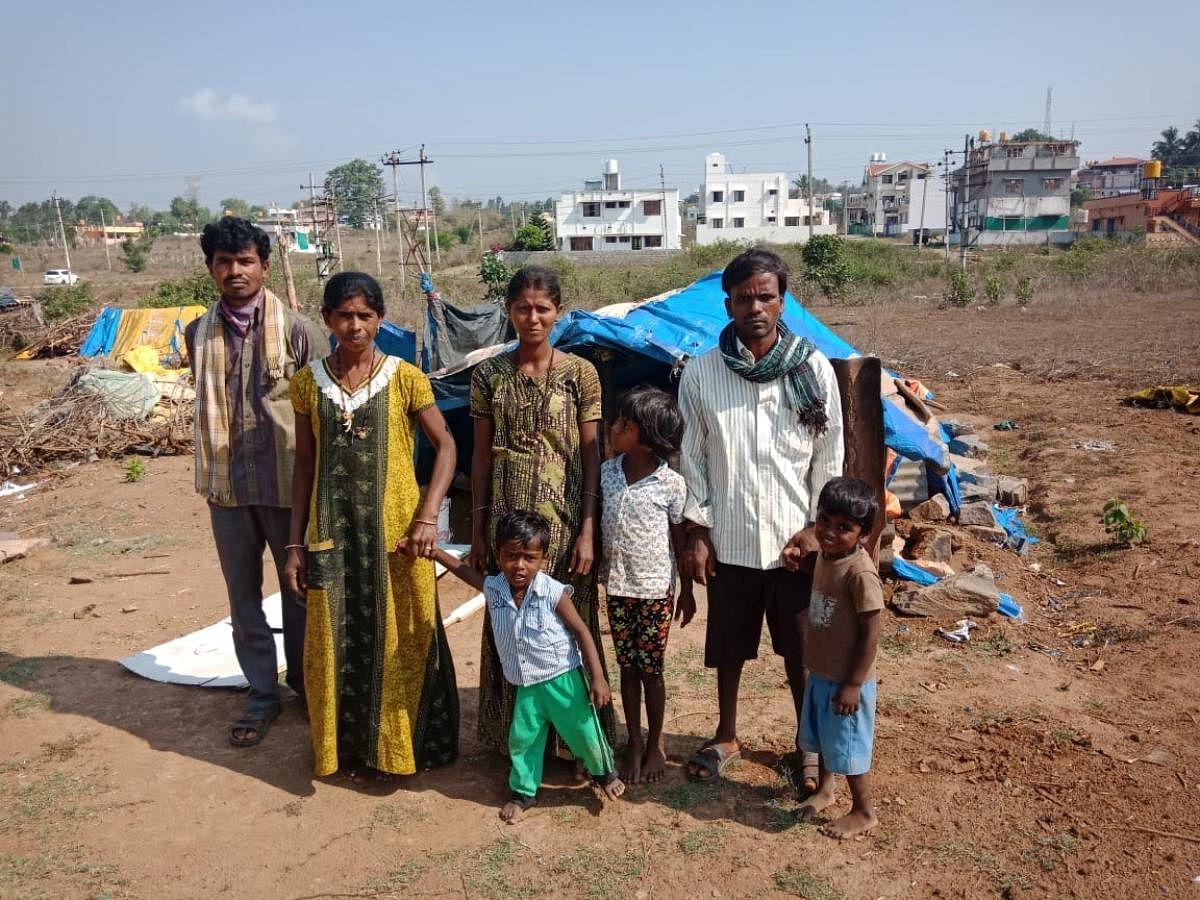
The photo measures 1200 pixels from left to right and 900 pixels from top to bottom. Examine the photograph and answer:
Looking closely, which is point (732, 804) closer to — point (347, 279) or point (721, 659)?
point (721, 659)

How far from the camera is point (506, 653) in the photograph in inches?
110

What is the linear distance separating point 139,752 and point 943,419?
8.57m

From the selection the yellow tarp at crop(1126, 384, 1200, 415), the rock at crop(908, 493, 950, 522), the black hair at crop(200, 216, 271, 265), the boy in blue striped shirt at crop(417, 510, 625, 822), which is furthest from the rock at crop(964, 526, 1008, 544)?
the yellow tarp at crop(1126, 384, 1200, 415)

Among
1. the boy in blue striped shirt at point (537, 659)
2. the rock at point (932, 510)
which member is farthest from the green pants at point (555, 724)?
the rock at point (932, 510)

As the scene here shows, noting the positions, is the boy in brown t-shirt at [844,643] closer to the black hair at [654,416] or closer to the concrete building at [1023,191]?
the black hair at [654,416]

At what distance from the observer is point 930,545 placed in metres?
5.29

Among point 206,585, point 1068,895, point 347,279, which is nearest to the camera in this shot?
point 1068,895

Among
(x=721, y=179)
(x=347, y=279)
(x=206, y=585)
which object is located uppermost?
(x=721, y=179)

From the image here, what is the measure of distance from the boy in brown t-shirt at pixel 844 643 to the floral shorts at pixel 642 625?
420 mm

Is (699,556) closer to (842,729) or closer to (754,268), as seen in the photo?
(842,729)

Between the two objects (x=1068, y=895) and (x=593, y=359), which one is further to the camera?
(x=593, y=359)

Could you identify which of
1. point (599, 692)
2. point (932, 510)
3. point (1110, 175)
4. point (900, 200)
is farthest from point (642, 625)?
point (1110, 175)

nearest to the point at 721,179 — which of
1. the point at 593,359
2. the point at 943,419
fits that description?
the point at 943,419

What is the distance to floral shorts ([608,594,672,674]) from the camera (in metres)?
2.78
